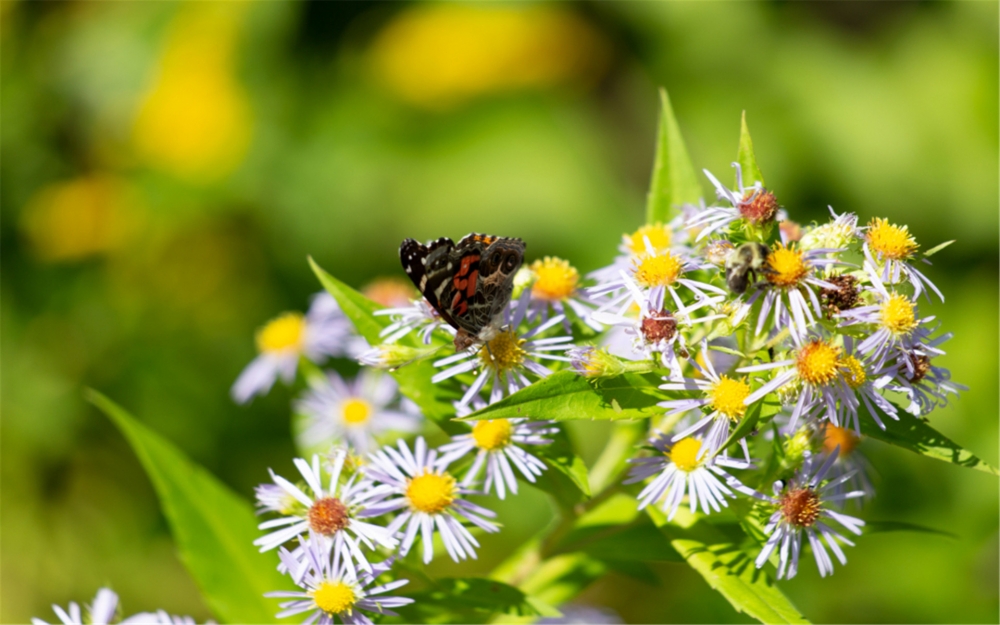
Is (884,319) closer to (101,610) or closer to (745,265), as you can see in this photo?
(745,265)

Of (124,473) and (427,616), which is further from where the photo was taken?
(124,473)

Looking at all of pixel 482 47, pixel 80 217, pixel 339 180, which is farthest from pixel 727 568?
pixel 482 47

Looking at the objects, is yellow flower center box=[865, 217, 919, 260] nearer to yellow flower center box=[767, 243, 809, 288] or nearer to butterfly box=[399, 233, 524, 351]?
yellow flower center box=[767, 243, 809, 288]

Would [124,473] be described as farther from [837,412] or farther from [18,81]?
[837,412]

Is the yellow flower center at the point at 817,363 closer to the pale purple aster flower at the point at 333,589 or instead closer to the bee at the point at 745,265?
the bee at the point at 745,265

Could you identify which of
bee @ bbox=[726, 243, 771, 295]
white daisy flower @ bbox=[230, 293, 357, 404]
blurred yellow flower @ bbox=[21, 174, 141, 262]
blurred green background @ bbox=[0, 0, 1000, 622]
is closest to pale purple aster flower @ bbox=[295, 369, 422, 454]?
white daisy flower @ bbox=[230, 293, 357, 404]

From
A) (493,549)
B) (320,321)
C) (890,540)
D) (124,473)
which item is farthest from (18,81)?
(890,540)


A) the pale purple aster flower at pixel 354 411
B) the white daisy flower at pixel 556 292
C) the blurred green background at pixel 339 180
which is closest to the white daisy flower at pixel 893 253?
the white daisy flower at pixel 556 292
